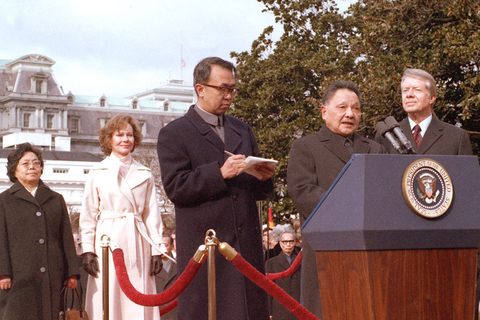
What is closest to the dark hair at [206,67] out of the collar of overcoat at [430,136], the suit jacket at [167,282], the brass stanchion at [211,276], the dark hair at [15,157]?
the brass stanchion at [211,276]

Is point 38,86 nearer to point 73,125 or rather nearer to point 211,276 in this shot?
point 73,125

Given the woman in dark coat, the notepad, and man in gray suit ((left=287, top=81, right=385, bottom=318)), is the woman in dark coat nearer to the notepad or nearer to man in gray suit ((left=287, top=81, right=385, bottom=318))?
man in gray suit ((left=287, top=81, right=385, bottom=318))

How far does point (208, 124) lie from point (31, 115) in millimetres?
101777

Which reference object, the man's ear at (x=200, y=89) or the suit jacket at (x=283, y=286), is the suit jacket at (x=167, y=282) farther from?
the man's ear at (x=200, y=89)

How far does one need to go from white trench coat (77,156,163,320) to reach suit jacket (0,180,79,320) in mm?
228

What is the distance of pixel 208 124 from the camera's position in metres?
4.12

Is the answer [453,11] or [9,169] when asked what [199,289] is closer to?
[9,169]

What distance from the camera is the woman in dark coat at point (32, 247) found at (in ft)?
18.8

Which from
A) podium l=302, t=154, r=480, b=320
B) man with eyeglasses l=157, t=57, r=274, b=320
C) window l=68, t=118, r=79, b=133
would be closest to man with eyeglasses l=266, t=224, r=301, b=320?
man with eyeglasses l=157, t=57, r=274, b=320

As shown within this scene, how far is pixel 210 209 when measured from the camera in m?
3.92

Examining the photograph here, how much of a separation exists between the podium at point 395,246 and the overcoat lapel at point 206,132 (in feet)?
3.33

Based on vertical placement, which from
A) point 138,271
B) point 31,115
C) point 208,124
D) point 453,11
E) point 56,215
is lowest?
point 138,271

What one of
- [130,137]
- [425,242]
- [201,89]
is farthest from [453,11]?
[425,242]

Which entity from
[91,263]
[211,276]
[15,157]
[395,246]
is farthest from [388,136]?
[15,157]
